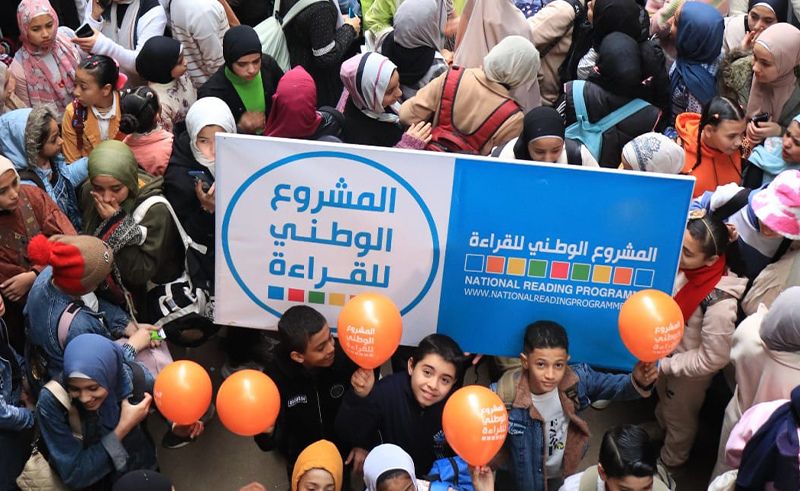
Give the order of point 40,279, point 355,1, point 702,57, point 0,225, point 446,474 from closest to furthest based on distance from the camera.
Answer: point 446,474 → point 40,279 → point 0,225 → point 702,57 → point 355,1

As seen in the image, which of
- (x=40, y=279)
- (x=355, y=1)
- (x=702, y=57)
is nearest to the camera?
(x=40, y=279)

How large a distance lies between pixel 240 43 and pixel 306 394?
237 centimetres

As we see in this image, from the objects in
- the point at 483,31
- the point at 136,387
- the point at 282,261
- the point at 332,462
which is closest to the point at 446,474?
the point at 332,462

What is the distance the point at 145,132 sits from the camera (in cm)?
535

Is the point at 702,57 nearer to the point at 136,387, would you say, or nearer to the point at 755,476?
the point at 755,476

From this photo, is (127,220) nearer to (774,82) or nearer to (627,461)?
(627,461)

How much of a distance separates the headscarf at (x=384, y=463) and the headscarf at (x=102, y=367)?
3.88ft

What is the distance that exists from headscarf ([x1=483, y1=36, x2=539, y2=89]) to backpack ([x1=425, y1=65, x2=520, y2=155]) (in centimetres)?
15

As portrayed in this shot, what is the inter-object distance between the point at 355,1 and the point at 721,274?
155 inches

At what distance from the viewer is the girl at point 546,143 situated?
188 inches

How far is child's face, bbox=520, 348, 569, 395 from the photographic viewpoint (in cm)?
388

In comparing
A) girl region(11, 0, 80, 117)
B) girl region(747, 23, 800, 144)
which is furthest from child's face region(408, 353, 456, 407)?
girl region(11, 0, 80, 117)

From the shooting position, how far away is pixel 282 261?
3.97 m

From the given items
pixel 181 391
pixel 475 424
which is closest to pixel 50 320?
pixel 181 391
